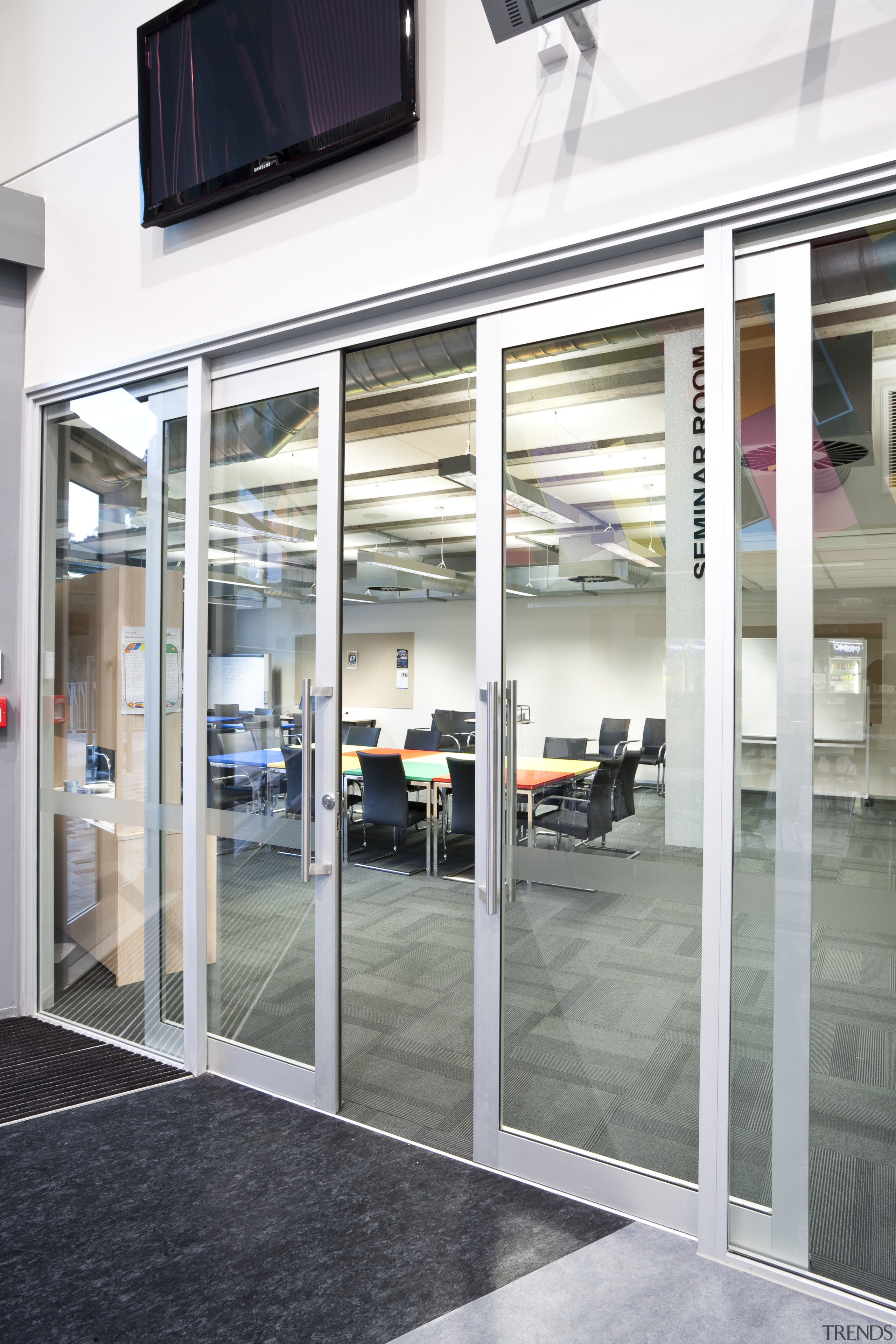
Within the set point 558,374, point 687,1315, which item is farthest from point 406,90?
point 687,1315

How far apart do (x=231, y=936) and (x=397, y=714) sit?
10507 mm

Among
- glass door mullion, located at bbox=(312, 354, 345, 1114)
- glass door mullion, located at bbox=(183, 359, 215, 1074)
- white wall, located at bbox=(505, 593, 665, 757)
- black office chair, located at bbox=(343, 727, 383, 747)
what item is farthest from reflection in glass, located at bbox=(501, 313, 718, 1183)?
black office chair, located at bbox=(343, 727, 383, 747)

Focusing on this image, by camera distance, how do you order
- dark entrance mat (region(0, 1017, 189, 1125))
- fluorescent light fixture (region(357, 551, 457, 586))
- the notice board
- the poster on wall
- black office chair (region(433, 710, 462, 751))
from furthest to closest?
the notice board, black office chair (region(433, 710, 462, 751)), fluorescent light fixture (region(357, 551, 457, 586)), the poster on wall, dark entrance mat (region(0, 1017, 189, 1125))

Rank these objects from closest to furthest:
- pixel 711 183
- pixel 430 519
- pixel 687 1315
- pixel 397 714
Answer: pixel 687 1315
pixel 711 183
pixel 430 519
pixel 397 714

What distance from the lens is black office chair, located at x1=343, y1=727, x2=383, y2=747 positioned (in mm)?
8984

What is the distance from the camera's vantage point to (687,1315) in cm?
173

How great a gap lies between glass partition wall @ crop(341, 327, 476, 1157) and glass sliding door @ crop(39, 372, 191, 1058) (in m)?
0.73

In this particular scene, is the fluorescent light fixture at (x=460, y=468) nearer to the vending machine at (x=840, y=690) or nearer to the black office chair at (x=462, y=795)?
the black office chair at (x=462, y=795)

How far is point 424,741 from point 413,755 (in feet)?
3.14

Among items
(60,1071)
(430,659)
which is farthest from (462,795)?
(430,659)

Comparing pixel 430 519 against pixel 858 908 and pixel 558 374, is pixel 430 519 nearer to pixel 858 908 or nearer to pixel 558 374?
pixel 558 374

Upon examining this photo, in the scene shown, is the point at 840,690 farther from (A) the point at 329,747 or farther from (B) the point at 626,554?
(A) the point at 329,747

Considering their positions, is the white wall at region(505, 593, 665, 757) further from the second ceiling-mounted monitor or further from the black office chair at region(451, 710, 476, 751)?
the black office chair at region(451, 710, 476, 751)

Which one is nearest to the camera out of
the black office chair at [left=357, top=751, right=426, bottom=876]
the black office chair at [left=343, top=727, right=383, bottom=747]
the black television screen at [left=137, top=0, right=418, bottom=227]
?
the black television screen at [left=137, top=0, right=418, bottom=227]
